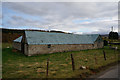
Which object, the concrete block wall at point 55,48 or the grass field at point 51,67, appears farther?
the concrete block wall at point 55,48

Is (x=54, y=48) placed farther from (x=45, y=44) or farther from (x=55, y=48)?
(x=45, y=44)

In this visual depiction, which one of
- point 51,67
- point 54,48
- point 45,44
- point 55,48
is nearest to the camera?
point 51,67

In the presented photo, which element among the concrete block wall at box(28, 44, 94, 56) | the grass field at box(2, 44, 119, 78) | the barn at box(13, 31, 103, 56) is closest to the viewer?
the grass field at box(2, 44, 119, 78)

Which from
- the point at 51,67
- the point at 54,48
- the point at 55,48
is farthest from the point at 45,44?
the point at 51,67

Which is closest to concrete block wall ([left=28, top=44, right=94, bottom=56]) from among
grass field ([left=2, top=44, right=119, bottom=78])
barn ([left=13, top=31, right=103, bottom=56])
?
barn ([left=13, top=31, right=103, bottom=56])

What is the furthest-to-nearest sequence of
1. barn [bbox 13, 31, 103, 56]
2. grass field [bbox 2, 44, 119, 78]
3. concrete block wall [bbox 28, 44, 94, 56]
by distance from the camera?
barn [bbox 13, 31, 103, 56] < concrete block wall [bbox 28, 44, 94, 56] < grass field [bbox 2, 44, 119, 78]

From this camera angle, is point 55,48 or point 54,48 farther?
point 55,48

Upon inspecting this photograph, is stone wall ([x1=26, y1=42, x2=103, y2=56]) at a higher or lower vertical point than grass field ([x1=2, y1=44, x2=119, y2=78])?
higher

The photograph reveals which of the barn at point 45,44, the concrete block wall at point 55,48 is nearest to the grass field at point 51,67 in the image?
the concrete block wall at point 55,48

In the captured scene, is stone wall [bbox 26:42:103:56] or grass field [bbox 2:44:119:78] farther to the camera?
stone wall [bbox 26:42:103:56]

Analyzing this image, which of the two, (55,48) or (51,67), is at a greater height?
(55,48)

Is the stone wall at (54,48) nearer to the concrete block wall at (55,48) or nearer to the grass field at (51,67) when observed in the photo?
the concrete block wall at (55,48)

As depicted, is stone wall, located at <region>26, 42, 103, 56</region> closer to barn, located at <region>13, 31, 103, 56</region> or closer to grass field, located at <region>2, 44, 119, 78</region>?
barn, located at <region>13, 31, 103, 56</region>

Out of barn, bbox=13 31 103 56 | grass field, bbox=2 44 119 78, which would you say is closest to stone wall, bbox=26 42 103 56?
barn, bbox=13 31 103 56
